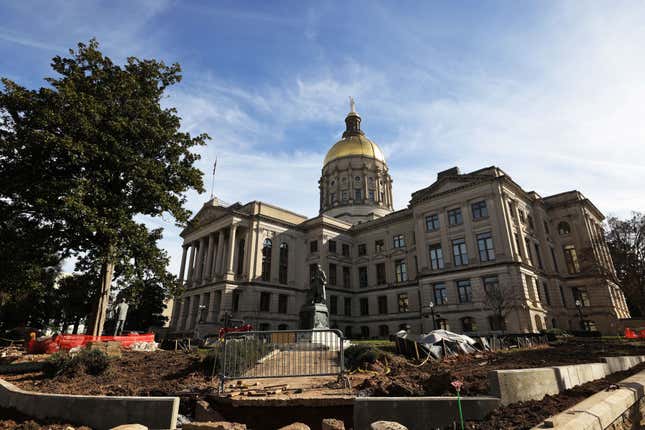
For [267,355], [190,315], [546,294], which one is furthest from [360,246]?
[267,355]

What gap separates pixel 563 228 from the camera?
45.2 m

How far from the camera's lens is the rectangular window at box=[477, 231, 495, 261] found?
37.5 metres

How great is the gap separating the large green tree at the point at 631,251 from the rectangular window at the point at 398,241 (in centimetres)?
2304

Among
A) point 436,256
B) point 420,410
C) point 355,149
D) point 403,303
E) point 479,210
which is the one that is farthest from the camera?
point 355,149

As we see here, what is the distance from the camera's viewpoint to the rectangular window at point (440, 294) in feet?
130

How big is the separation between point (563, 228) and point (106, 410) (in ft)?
168

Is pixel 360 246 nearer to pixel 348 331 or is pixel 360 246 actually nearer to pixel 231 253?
pixel 348 331

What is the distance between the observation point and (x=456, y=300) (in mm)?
38344

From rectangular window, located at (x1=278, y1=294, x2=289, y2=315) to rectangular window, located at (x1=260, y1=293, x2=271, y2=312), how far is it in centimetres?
163

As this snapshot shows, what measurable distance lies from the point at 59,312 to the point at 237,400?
6219 cm

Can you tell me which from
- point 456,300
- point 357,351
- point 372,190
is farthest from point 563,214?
point 357,351

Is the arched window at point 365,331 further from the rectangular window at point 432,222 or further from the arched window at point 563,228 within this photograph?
the arched window at point 563,228

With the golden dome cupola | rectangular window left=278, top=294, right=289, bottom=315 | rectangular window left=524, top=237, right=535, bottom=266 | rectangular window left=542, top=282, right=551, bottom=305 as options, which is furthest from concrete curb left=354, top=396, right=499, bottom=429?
the golden dome cupola

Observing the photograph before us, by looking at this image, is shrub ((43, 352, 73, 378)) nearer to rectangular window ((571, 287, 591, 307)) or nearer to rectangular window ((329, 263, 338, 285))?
rectangular window ((329, 263, 338, 285))
